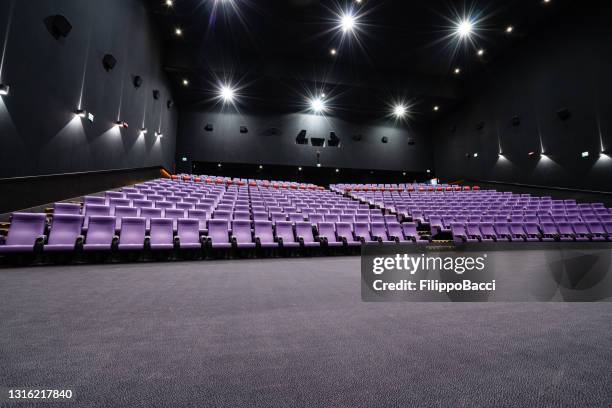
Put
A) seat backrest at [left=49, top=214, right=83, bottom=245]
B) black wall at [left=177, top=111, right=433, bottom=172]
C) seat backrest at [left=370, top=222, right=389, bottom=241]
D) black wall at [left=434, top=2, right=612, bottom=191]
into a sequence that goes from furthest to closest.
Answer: black wall at [left=177, top=111, right=433, bottom=172]
black wall at [left=434, top=2, right=612, bottom=191]
seat backrest at [left=370, top=222, right=389, bottom=241]
seat backrest at [left=49, top=214, right=83, bottom=245]

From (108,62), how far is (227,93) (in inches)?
199

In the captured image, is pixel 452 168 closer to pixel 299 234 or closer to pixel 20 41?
pixel 299 234

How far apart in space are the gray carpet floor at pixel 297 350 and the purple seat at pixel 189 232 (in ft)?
4.64

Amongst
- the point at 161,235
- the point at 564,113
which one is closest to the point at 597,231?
the point at 564,113

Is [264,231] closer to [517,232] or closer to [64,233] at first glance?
[64,233]

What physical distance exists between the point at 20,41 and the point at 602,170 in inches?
400

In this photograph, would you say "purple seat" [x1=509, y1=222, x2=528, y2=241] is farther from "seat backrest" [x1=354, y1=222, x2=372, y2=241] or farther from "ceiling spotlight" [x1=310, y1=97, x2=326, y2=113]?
"ceiling spotlight" [x1=310, y1=97, x2=326, y2=113]

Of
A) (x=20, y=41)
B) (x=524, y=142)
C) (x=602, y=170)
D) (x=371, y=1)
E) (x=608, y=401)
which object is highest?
(x=371, y=1)

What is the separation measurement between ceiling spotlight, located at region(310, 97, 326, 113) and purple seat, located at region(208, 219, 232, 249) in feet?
26.9

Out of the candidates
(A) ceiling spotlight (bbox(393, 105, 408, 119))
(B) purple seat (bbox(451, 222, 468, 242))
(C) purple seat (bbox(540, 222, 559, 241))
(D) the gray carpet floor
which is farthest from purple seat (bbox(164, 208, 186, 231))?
(A) ceiling spotlight (bbox(393, 105, 408, 119))

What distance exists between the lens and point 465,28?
7.45 metres

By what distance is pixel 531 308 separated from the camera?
1193 millimetres

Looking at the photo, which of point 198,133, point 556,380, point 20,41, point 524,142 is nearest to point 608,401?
point 556,380

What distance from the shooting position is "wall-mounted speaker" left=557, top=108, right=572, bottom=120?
6609mm
